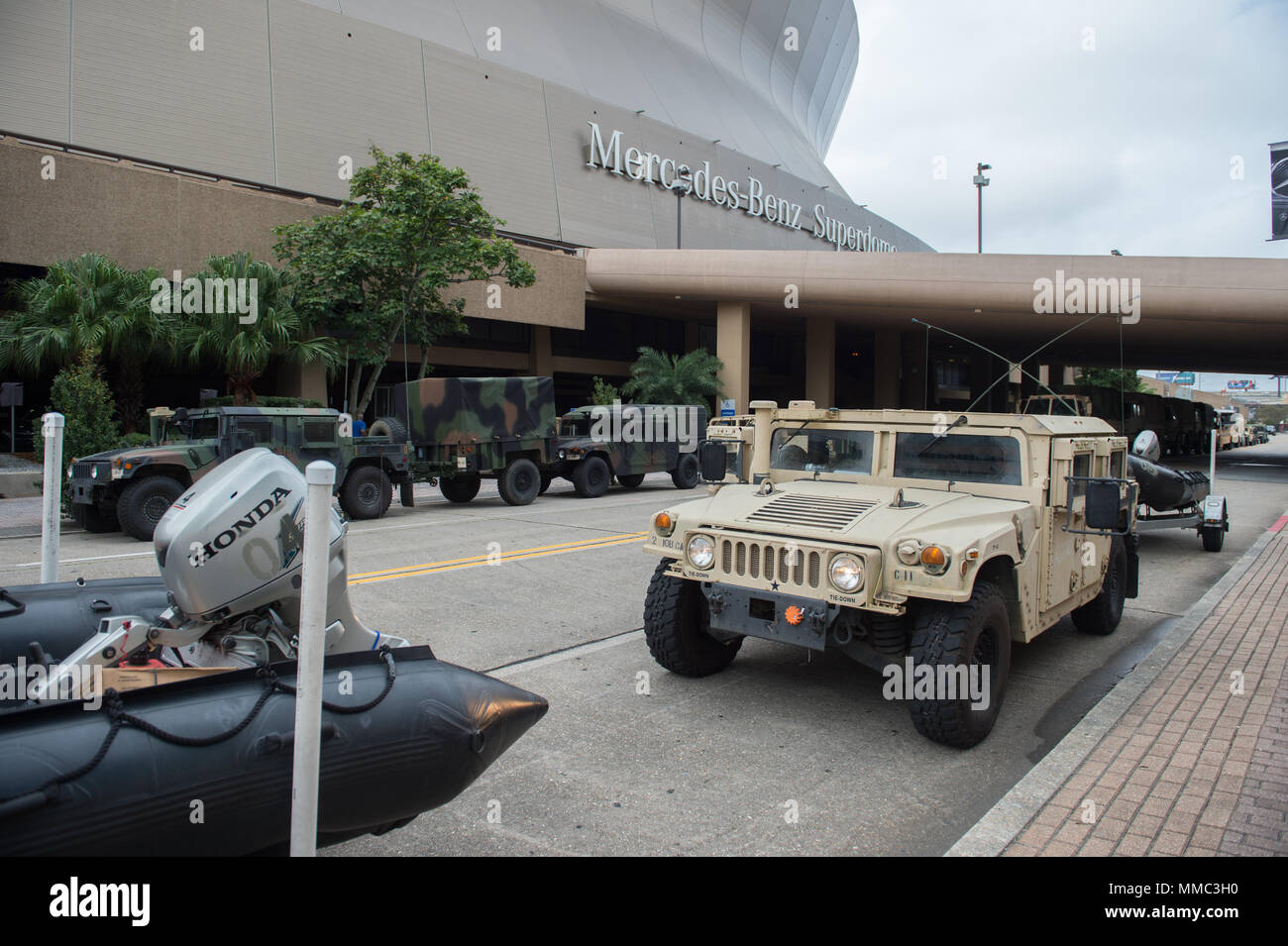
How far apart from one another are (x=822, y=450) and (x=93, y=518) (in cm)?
1120

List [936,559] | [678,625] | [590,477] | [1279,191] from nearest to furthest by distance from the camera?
[936,559] → [678,625] → [1279,191] → [590,477]

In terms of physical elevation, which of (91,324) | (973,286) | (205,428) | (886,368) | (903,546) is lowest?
(903,546)

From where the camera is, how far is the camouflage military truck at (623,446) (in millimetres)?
18562

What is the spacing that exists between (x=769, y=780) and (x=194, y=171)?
79.1 ft

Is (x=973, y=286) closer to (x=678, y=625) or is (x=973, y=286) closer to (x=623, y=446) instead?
(x=623, y=446)

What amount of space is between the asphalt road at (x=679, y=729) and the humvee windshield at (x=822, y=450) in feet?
4.80

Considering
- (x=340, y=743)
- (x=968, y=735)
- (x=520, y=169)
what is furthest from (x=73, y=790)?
(x=520, y=169)

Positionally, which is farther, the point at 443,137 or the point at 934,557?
the point at 443,137

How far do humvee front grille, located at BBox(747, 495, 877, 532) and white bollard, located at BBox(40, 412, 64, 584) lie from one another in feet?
11.9

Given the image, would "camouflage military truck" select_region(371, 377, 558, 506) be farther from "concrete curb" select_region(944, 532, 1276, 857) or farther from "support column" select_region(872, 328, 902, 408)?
"support column" select_region(872, 328, 902, 408)

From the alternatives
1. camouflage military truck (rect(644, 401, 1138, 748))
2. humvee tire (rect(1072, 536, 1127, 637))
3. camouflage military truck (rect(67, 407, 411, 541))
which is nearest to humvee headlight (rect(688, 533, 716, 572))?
camouflage military truck (rect(644, 401, 1138, 748))

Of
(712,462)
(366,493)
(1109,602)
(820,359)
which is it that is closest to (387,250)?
(366,493)

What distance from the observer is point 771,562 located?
5.06 m

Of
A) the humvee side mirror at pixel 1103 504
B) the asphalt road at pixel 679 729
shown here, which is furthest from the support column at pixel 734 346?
the humvee side mirror at pixel 1103 504
